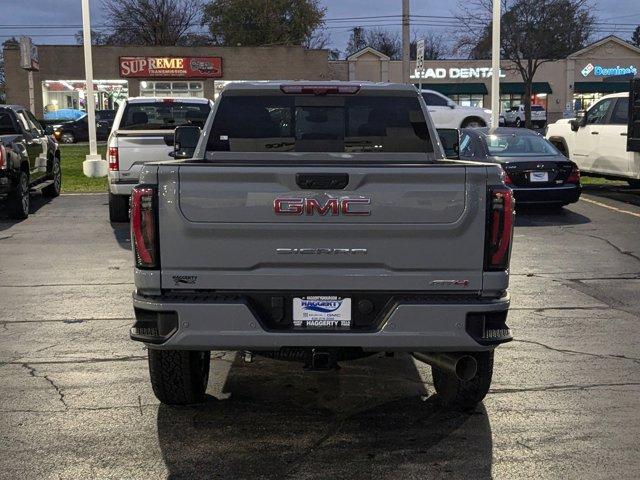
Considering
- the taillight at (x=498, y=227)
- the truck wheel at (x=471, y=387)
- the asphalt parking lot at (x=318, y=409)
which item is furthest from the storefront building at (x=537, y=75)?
the taillight at (x=498, y=227)

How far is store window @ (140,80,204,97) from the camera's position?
173 ft

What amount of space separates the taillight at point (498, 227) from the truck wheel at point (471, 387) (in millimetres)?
720

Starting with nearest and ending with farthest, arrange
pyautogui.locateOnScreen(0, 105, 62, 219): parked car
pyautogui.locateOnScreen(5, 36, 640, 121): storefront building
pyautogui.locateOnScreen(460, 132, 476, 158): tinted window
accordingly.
A: pyautogui.locateOnScreen(0, 105, 62, 219): parked car → pyautogui.locateOnScreen(460, 132, 476, 158): tinted window → pyautogui.locateOnScreen(5, 36, 640, 121): storefront building

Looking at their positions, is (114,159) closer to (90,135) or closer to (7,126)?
(7,126)

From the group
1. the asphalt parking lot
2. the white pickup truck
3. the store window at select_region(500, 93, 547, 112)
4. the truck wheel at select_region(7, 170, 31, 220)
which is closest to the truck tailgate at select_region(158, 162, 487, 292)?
the asphalt parking lot

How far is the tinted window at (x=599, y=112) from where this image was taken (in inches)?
672

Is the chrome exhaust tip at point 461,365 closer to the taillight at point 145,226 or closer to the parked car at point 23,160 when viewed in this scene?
the taillight at point 145,226

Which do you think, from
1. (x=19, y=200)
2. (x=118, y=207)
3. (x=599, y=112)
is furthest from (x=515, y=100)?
(x=19, y=200)

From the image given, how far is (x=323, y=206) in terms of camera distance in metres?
4.33

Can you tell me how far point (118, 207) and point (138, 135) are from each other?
1377mm

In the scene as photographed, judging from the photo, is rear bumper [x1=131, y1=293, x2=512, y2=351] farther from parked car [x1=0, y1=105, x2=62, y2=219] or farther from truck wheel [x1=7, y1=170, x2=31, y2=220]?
truck wheel [x1=7, y1=170, x2=31, y2=220]

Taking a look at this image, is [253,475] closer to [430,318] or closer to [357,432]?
[357,432]

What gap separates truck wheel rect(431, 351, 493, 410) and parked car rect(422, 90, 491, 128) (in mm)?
23780

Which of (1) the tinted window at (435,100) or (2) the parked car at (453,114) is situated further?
(1) the tinted window at (435,100)
